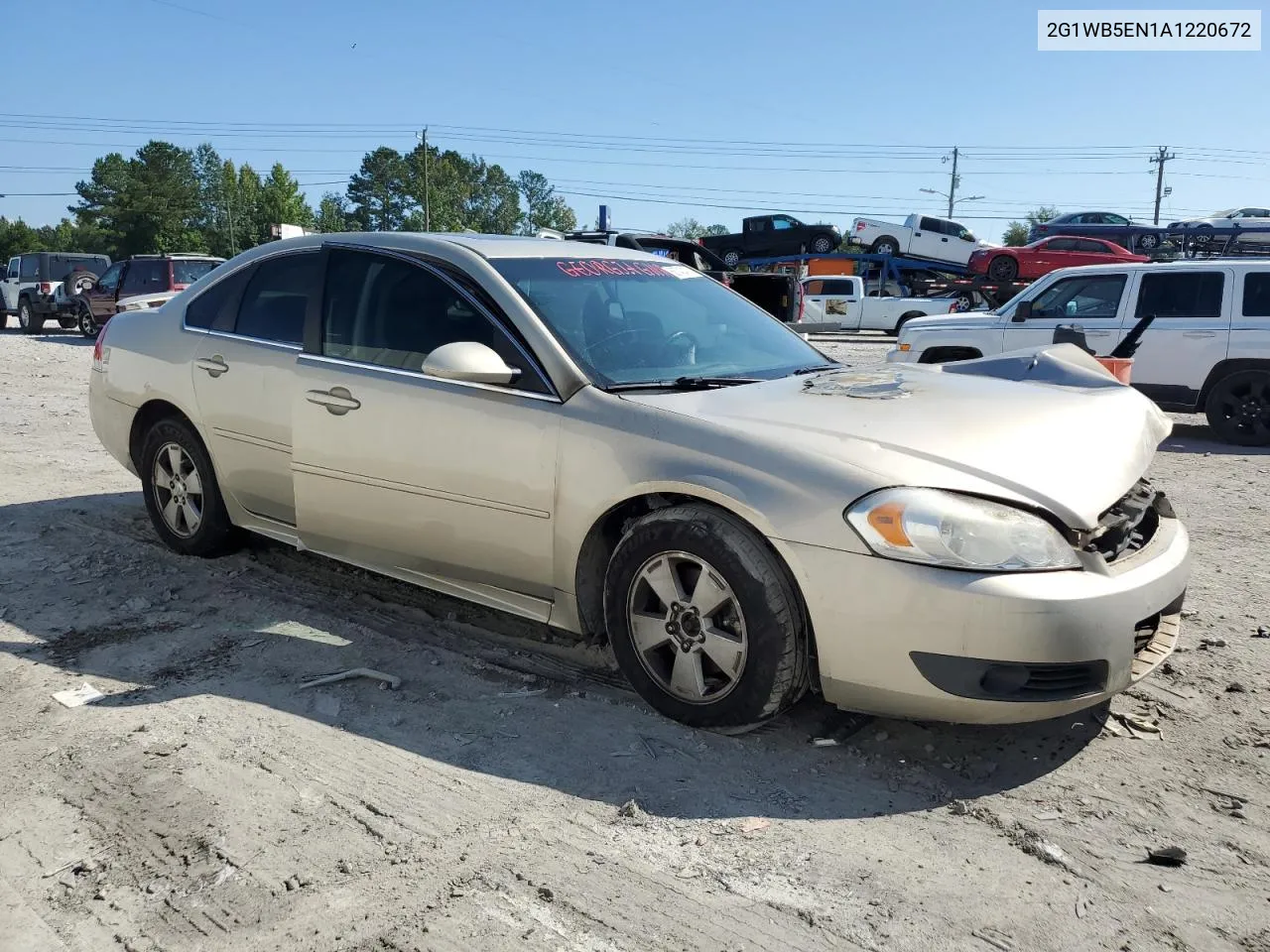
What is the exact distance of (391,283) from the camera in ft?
14.1

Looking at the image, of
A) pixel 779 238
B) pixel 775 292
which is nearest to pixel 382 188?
pixel 779 238

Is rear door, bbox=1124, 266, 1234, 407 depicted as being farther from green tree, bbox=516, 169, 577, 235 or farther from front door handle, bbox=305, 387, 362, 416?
green tree, bbox=516, 169, 577, 235

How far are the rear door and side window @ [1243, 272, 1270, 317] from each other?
13cm

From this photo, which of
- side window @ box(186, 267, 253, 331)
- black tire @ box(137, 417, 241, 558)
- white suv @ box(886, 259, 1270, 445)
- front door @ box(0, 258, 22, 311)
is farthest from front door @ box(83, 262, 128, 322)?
side window @ box(186, 267, 253, 331)

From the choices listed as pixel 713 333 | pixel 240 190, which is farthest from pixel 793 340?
pixel 240 190

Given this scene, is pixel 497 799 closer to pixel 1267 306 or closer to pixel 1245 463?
pixel 1245 463

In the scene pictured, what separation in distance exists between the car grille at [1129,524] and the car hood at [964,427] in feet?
0.22

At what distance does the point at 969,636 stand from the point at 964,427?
785 mm

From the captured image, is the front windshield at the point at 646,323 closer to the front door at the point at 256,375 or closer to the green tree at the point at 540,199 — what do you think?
the front door at the point at 256,375

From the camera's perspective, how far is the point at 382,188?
10200cm

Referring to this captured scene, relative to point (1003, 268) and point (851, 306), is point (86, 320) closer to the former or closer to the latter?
point (851, 306)

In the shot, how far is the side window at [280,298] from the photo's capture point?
460 centimetres

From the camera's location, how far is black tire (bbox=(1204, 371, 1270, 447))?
9.70 metres

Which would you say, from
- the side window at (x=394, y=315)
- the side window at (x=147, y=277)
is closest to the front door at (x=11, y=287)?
the side window at (x=147, y=277)
